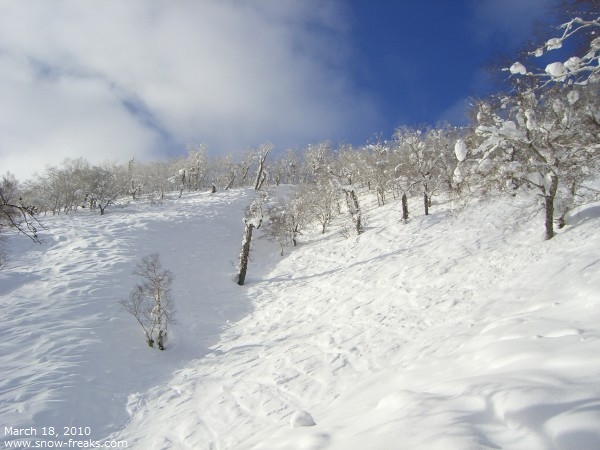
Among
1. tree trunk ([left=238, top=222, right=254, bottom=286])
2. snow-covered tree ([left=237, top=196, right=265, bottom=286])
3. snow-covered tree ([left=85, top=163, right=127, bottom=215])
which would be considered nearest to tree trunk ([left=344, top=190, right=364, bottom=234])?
snow-covered tree ([left=237, top=196, right=265, bottom=286])

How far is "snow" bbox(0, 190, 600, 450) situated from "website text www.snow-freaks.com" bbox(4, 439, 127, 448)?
0.29 meters

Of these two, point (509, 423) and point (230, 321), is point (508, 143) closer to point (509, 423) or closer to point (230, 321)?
point (509, 423)

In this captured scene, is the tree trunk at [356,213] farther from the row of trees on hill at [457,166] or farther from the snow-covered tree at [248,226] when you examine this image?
the snow-covered tree at [248,226]

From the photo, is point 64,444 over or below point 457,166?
below

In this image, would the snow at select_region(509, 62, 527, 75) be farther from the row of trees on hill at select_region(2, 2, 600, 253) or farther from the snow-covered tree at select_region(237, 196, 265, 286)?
the snow-covered tree at select_region(237, 196, 265, 286)

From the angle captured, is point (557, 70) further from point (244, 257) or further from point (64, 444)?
point (244, 257)

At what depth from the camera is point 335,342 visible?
13109 mm

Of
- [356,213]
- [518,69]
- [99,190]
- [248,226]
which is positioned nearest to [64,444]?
→ [518,69]

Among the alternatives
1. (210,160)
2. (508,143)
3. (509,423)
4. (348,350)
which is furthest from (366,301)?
(210,160)

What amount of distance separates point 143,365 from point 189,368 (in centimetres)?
192

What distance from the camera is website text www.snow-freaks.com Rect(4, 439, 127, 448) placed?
9062 mm

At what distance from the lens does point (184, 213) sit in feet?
121

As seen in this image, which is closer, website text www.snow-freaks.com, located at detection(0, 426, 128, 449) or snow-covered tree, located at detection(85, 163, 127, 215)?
website text www.snow-freaks.com, located at detection(0, 426, 128, 449)

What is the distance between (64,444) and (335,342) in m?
8.97
